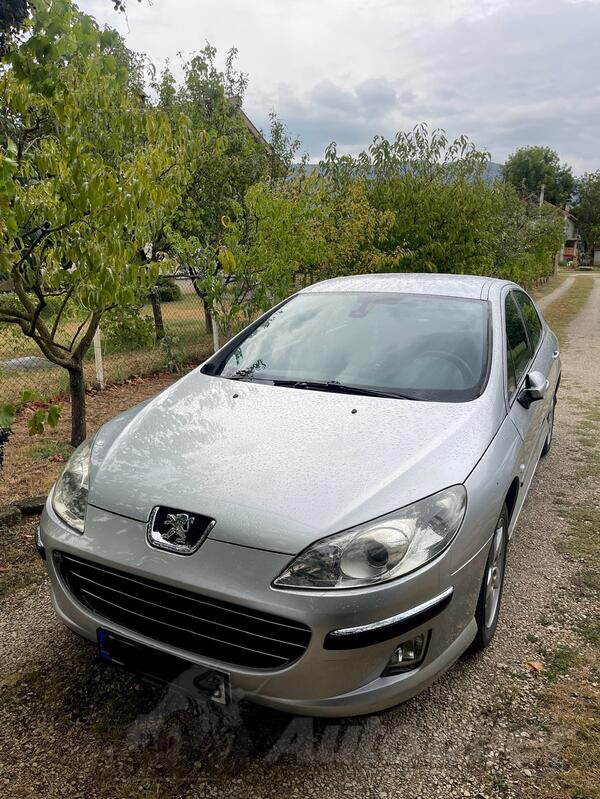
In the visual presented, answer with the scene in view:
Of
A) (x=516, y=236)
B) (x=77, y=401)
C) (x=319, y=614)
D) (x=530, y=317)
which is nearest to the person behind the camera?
(x=319, y=614)

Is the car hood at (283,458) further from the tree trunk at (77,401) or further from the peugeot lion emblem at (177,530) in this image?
the tree trunk at (77,401)

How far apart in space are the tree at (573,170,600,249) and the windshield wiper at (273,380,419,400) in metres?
85.3

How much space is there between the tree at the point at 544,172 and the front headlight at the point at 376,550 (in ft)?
296

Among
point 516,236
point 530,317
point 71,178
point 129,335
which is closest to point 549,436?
point 530,317

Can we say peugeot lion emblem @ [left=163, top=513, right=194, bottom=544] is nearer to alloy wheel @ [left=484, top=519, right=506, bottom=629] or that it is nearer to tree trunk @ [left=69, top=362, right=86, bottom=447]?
alloy wheel @ [left=484, top=519, right=506, bottom=629]

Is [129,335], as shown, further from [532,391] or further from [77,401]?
[532,391]

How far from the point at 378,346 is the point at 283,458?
3.62 ft

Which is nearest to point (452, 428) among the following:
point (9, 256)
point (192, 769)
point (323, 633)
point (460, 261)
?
point (323, 633)

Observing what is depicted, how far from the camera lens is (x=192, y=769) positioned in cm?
195

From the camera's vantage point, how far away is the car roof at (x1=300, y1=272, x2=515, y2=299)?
3.46 metres

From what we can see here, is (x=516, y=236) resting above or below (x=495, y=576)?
above

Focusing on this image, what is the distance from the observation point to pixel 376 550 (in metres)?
1.83

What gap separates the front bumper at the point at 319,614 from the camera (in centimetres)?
174

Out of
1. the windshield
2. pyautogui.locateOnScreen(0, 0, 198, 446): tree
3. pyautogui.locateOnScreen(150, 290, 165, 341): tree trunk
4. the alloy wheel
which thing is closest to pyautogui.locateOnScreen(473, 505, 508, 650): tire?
the alloy wheel
